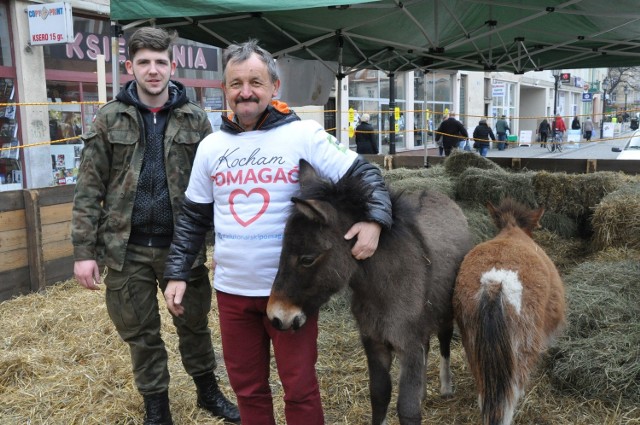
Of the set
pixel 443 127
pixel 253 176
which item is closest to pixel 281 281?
pixel 253 176

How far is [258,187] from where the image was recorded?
2.19 m

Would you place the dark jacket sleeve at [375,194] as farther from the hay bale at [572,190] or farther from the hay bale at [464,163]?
the hay bale at [464,163]

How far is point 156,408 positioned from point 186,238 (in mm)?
1122

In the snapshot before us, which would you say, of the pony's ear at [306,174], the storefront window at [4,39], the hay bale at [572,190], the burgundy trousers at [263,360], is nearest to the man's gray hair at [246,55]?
the pony's ear at [306,174]

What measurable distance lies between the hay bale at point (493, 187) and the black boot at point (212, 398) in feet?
13.4

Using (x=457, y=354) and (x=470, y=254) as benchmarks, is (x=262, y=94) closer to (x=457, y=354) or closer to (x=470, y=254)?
(x=470, y=254)

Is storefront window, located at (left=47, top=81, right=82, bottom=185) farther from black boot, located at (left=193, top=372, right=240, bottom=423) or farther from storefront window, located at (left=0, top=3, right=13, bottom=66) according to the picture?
black boot, located at (left=193, top=372, right=240, bottom=423)

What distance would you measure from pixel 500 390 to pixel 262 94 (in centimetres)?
158

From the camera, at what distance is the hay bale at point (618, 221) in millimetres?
5312

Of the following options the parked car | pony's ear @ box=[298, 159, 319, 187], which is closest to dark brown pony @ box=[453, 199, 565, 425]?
pony's ear @ box=[298, 159, 319, 187]

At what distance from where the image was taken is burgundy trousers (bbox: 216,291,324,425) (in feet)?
7.22

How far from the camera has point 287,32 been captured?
6.65 metres

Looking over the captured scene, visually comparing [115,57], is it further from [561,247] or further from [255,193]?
[561,247]

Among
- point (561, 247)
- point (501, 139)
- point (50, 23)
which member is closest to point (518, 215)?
point (561, 247)
